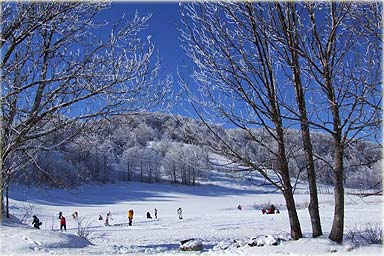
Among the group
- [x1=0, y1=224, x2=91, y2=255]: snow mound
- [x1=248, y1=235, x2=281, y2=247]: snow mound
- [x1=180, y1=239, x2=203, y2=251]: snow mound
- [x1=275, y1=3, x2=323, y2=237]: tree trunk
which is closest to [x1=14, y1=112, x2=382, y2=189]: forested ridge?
[x1=275, y1=3, x2=323, y2=237]: tree trunk

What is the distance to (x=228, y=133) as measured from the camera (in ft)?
26.8

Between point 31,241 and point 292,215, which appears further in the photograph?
point 292,215

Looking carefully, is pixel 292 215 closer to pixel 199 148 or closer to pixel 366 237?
pixel 366 237

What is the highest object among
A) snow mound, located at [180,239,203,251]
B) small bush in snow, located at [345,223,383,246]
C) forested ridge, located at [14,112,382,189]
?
forested ridge, located at [14,112,382,189]

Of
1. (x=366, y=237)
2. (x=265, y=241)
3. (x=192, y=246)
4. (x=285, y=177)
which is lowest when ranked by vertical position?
(x=192, y=246)

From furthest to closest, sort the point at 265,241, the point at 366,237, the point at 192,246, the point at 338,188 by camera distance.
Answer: the point at 192,246
the point at 366,237
the point at 265,241
the point at 338,188

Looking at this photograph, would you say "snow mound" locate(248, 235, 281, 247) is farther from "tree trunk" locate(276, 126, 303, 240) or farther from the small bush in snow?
the small bush in snow

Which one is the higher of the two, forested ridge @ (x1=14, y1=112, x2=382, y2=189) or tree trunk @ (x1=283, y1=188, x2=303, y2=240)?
forested ridge @ (x1=14, y1=112, x2=382, y2=189)

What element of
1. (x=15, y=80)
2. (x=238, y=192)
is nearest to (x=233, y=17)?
(x=15, y=80)

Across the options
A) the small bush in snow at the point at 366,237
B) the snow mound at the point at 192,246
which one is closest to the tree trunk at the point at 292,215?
the small bush in snow at the point at 366,237

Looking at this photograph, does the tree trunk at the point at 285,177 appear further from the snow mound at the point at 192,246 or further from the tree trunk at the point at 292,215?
the snow mound at the point at 192,246

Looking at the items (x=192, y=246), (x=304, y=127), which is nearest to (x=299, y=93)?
(x=304, y=127)

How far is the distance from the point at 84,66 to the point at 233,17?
120 inches

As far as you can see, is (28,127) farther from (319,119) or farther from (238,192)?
(238,192)
